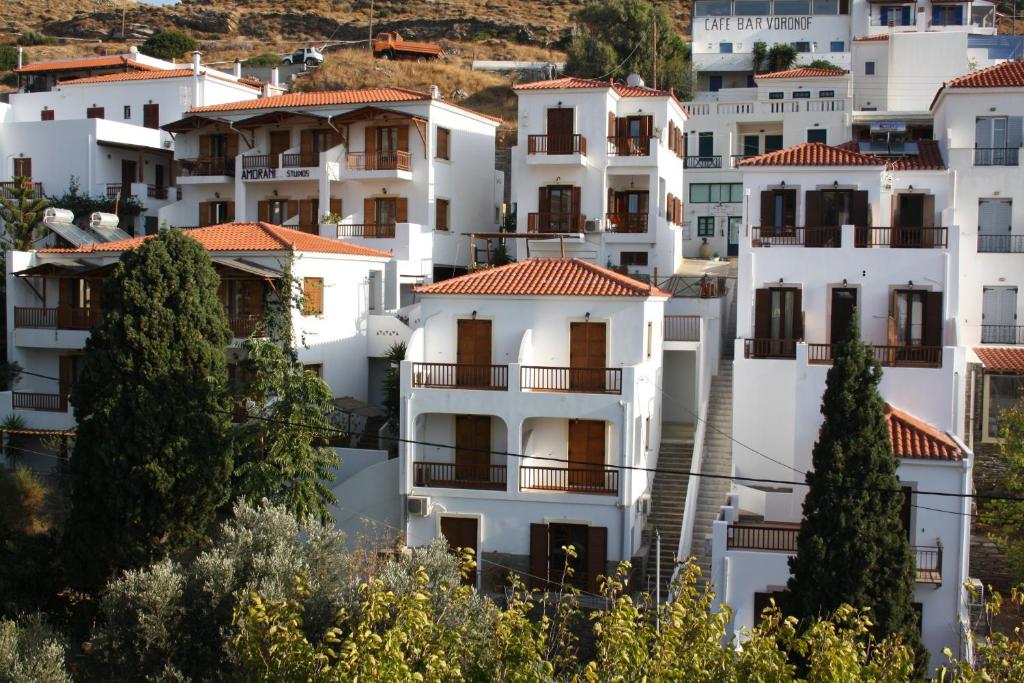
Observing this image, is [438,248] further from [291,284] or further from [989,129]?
[989,129]

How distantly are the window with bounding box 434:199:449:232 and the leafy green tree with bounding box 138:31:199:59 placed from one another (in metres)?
47.9

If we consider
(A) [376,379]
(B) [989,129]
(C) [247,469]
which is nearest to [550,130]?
(A) [376,379]

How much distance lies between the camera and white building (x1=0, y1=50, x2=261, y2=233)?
50.1 m

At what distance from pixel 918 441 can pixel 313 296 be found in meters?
17.8

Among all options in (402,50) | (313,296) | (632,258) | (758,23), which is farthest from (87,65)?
(632,258)

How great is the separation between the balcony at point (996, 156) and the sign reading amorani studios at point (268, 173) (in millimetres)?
23073

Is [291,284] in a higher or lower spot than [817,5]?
lower

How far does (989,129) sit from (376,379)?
2017 centimetres

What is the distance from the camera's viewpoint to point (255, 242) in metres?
34.9

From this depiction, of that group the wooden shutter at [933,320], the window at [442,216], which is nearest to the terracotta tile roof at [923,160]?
the wooden shutter at [933,320]

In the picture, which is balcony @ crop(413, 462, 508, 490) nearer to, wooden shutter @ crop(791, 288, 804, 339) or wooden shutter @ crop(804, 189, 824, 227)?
wooden shutter @ crop(791, 288, 804, 339)

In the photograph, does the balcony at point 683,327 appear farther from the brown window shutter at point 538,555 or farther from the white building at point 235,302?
the white building at point 235,302

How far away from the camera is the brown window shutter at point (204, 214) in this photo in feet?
153

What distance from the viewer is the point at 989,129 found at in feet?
115
